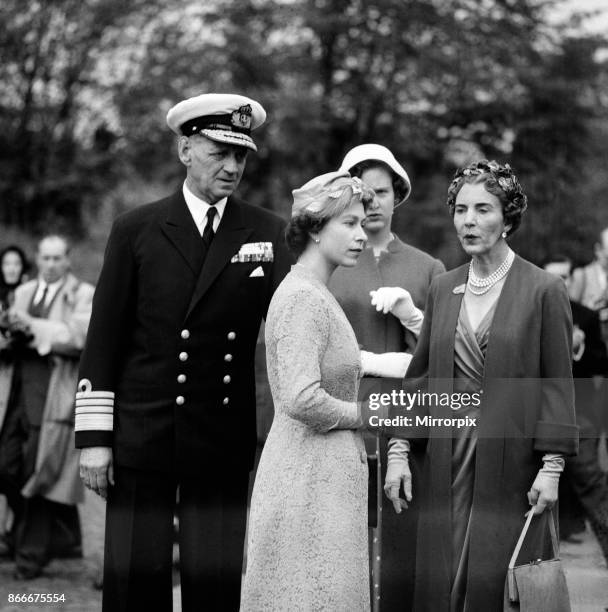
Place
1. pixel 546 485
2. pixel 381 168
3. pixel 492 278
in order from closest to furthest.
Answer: pixel 546 485 < pixel 492 278 < pixel 381 168

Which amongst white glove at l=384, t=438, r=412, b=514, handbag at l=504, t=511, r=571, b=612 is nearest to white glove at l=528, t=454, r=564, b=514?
handbag at l=504, t=511, r=571, b=612

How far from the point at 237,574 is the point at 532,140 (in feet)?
51.4

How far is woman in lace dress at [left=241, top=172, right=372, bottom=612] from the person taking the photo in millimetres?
3809

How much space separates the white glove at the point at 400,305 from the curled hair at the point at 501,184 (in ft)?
2.16

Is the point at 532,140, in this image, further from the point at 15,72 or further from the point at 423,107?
the point at 15,72

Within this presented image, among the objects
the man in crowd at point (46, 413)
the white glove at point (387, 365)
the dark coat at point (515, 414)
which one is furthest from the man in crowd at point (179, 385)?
the man in crowd at point (46, 413)

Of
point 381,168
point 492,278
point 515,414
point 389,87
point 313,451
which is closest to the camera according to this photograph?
point 313,451

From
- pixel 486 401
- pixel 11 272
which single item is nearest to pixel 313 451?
pixel 486 401

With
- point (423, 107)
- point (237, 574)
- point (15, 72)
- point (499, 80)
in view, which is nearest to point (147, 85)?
point (15, 72)

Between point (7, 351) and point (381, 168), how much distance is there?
3.38 m

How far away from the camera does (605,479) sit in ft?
20.9

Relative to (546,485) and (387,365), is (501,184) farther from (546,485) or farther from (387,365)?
(546,485)

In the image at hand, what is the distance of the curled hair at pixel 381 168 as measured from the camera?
5.23m

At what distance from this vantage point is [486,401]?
4250 millimetres
